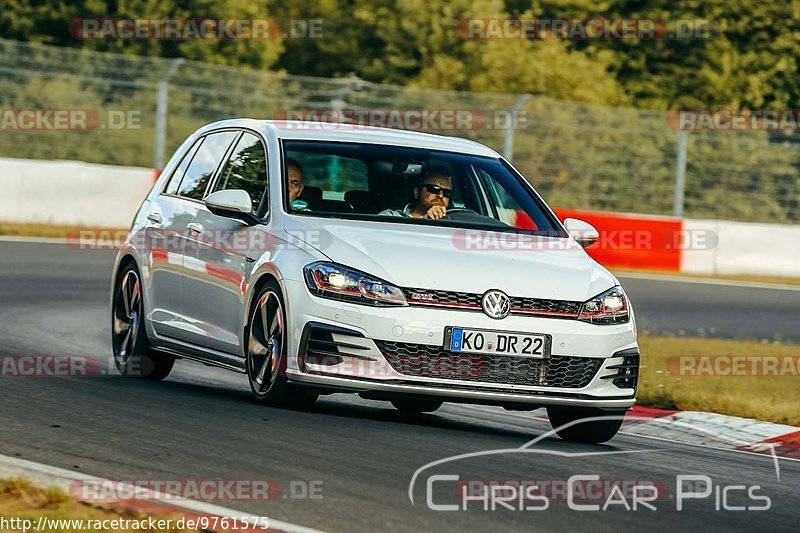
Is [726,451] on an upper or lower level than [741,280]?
upper

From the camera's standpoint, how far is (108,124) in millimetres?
29219

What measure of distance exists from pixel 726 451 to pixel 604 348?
1.26m

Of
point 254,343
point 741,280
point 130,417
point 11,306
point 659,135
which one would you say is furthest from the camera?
point 659,135

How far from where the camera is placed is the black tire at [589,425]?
28.9ft

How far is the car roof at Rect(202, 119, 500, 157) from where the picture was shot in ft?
31.8

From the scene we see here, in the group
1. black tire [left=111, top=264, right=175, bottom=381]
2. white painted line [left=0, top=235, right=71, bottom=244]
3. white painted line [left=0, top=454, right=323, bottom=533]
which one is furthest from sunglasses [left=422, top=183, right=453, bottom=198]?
white painted line [left=0, top=235, right=71, bottom=244]

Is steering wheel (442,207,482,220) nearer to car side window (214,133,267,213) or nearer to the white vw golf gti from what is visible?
the white vw golf gti

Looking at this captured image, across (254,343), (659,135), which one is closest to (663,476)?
(254,343)

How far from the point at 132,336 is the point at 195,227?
3.85ft

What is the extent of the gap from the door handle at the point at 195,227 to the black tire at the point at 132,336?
2.55 feet

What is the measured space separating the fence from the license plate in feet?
65.8

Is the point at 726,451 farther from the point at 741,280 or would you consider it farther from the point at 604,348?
the point at 741,280

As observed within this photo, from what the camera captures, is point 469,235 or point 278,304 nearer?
point 278,304

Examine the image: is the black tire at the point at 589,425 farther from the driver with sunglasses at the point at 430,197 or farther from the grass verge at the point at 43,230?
the grass verge at the point at 43,230
